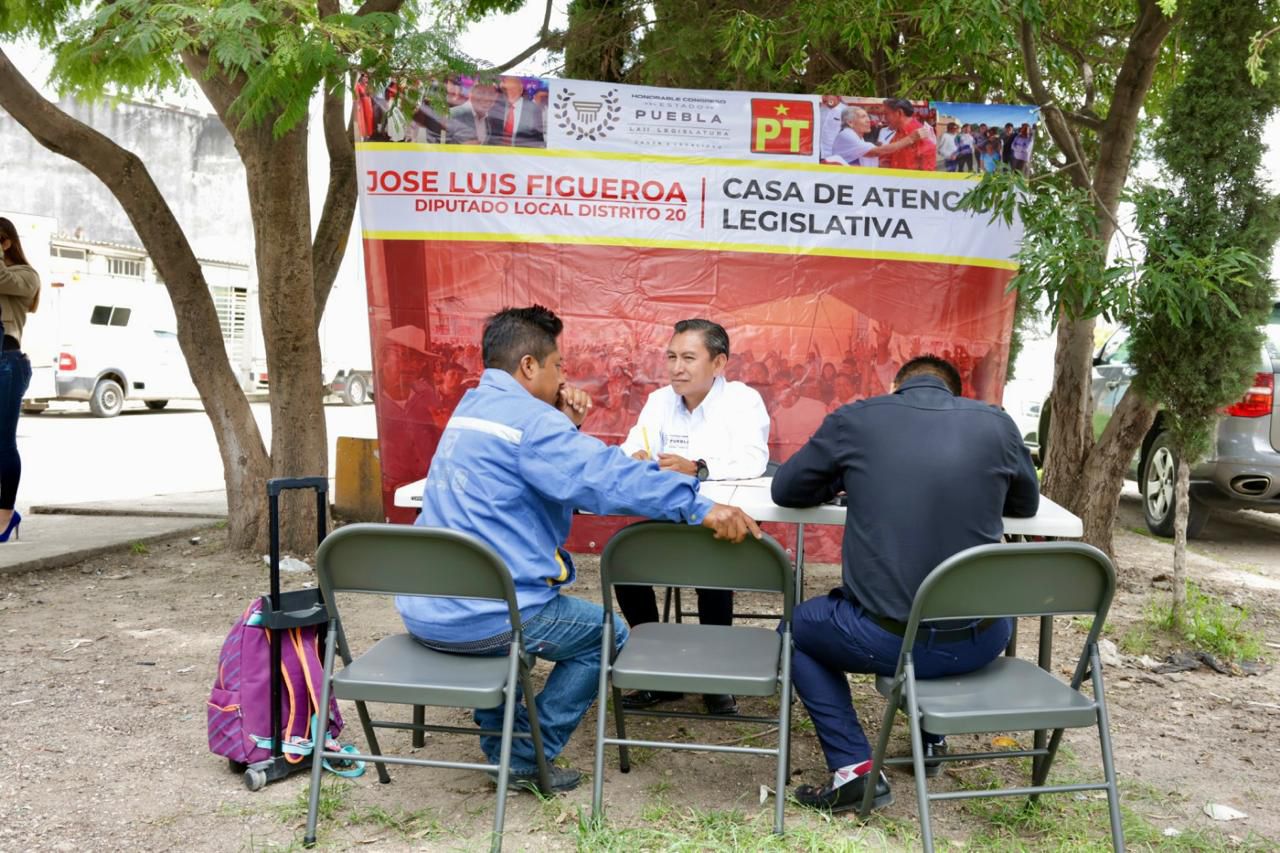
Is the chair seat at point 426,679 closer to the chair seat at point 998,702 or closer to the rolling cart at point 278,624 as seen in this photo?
the rolling cart at point 278,624

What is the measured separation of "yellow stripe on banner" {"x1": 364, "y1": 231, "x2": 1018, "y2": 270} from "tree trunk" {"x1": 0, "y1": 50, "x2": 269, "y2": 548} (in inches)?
47.5

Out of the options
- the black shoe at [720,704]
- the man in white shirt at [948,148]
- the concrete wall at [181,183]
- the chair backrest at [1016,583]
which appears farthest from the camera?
the concrete wall at [181,183]

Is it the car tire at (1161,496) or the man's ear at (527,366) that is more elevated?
the man's ear at (527,366)

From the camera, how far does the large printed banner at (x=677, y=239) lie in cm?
593

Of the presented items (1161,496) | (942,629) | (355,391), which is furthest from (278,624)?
(355,391)

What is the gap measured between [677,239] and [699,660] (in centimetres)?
338

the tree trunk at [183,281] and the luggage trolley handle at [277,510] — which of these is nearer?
the luggage trolley handle at [277,510]

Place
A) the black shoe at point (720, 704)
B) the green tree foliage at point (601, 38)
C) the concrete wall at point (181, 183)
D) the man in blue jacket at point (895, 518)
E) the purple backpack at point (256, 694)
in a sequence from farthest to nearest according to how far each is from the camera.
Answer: the concrete wall at point (181, 183)
the green tree foliage at point (601, 38)
the black shoe at point (720, 704)
the purple backpack at point (256, 694)
the man in blue jacket at point (895, 518)

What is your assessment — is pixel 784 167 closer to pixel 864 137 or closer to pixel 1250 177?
pixel 864 137

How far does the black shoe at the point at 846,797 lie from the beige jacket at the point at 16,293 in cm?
493

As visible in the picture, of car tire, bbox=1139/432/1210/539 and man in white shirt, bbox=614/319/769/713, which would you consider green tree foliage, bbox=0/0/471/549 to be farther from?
car tire, bbox=1139/432/1210/539

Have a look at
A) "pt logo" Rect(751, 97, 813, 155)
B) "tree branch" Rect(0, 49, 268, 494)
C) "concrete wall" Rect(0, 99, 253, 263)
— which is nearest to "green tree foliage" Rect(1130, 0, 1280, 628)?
"pt logo" Rect(751, 97, 813, 155)

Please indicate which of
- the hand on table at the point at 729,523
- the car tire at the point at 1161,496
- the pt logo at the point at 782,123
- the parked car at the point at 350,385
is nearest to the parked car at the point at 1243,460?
the car tire at the point at 1161,496

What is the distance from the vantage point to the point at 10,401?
6164mm
